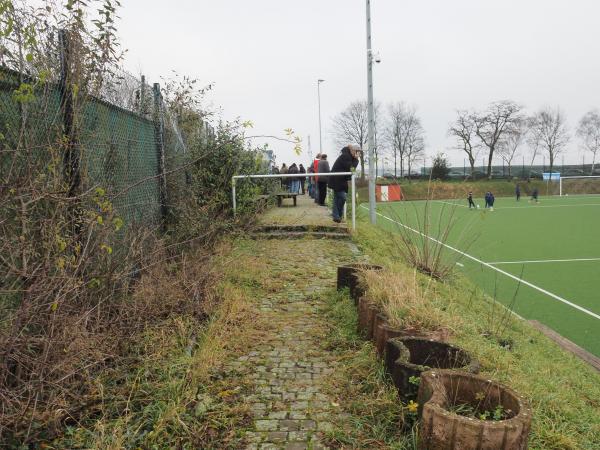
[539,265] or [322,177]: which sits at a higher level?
[322,177]

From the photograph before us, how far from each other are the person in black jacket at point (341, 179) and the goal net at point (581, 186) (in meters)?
52.8

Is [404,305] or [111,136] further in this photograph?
[111,136]

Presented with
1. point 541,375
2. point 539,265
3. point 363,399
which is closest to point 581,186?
A: point 539,265

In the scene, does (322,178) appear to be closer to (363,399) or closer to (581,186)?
(363,399)

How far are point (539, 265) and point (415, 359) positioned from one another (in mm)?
13580

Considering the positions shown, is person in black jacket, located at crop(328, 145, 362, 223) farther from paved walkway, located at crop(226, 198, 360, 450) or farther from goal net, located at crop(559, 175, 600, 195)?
goal net, located at crop(559, 175, 600, 195)

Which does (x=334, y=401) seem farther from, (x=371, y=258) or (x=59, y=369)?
(x=371, y=258)

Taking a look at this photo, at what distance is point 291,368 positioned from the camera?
162 inches

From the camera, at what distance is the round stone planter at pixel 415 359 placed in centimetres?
323

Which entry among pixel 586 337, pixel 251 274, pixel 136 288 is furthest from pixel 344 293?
pixel 586 337

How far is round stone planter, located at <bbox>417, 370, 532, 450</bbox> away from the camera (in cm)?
244

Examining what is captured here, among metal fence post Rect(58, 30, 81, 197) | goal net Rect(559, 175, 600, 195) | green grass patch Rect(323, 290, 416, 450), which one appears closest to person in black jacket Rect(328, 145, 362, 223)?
green grass patch Rect(323, 290, 416, 450)

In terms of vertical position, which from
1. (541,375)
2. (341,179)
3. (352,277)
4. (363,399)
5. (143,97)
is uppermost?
(143,97)

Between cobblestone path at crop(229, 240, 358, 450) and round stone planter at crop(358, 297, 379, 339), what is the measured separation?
16.1 inches
